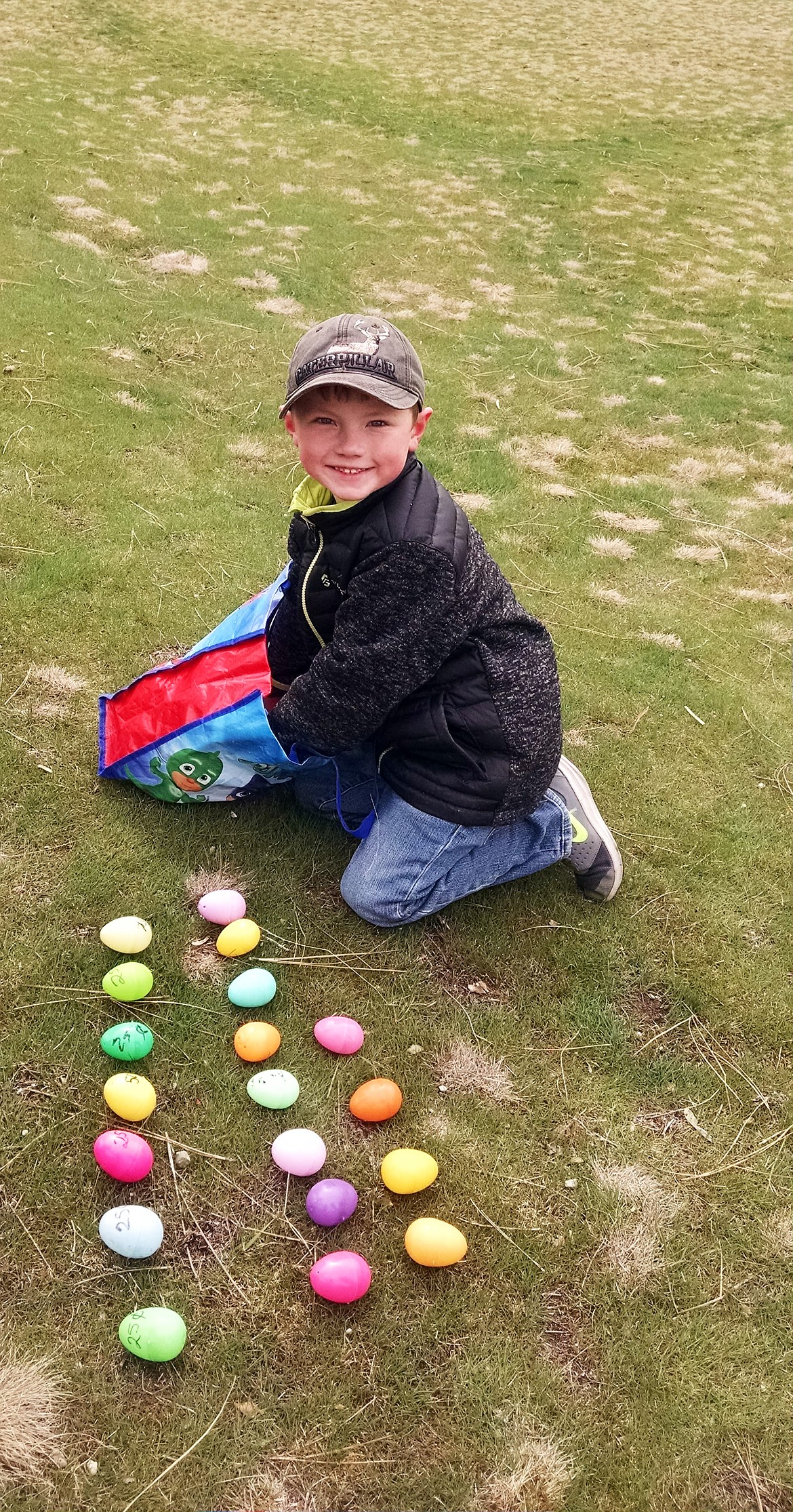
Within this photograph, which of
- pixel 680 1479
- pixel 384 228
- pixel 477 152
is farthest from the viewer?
pixel 477 152

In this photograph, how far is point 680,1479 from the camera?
6.07 ft

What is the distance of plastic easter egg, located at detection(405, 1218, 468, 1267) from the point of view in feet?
6.75

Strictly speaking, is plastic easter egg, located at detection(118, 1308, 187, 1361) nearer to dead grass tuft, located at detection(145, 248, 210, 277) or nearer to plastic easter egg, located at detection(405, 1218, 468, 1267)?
plastic easter egg, located at detection(405, 1218, 468, 1267)

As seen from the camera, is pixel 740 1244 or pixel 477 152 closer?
pixel 740 1244

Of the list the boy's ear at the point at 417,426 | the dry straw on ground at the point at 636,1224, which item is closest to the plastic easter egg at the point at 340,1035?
the dry straw on ground at the point at 636,1224

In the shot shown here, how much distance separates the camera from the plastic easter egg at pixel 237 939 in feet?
8.49

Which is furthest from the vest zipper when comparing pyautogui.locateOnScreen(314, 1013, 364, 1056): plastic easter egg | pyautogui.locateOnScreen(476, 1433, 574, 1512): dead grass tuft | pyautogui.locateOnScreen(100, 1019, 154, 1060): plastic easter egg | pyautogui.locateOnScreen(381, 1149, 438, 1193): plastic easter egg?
pyautogui.locateOnScreen(476, 1433, 574, 1512): dead grass tuft

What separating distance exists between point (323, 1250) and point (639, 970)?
1.16 meters

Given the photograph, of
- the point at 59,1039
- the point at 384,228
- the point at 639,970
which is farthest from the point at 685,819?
the point at 384,228

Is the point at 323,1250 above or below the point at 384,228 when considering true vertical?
below

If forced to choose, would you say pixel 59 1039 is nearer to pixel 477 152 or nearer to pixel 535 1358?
pixel 535 1358

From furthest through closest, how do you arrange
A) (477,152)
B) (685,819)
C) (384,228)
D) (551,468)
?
(477,152) → (384,228) → (551,468) → (685,819)

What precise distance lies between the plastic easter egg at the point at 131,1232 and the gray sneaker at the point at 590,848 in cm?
147

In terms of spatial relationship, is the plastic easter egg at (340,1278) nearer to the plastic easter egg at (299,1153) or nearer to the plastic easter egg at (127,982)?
the plastic easter egg at (299,1153)
